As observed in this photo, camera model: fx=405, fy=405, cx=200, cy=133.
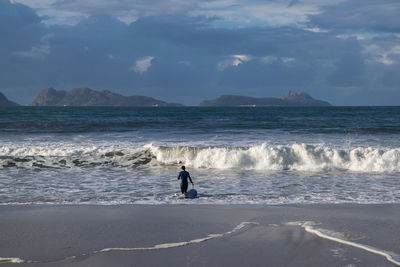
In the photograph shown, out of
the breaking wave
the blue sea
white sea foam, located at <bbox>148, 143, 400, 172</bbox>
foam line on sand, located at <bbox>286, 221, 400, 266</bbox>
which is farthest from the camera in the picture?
the breaking wave

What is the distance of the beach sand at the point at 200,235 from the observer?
6.27 meters

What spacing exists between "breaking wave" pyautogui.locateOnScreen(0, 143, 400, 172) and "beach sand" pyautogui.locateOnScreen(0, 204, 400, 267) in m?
8.40

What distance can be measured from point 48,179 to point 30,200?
3911 millimetres

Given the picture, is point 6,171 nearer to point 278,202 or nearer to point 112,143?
point 112,143

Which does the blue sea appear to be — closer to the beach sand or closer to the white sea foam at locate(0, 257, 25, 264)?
the beach sand

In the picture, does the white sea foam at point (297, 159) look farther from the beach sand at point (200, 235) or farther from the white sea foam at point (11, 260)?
the white sea foam at point (11, 260)

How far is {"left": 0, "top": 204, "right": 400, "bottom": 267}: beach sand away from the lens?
6.27 metres

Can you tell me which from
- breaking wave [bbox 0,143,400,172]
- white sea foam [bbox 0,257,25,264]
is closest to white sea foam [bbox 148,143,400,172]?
breaking wave [bbox 0,143,400,172]

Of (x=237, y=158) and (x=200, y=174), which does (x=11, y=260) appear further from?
(x=237, y=158)

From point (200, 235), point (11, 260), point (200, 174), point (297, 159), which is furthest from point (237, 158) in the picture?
point (11, 260)

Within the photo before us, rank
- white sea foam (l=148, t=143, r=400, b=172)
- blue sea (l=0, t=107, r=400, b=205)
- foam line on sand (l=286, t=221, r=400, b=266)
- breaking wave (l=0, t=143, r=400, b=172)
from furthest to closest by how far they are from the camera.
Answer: breaking wave (l=0, t=143, r=400, b=172), white sea foam (l=148, t=143, r=400, b=172), blue sea (l=0, t=107, r=400, b=205), foam line on sand (l=286, t=221, r=400, b=266)

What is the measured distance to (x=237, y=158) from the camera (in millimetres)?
18969

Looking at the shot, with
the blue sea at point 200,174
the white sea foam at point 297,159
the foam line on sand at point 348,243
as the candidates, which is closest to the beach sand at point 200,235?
the foam line on sand at point 348,243

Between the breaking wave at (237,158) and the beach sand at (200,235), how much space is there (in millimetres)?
8397
